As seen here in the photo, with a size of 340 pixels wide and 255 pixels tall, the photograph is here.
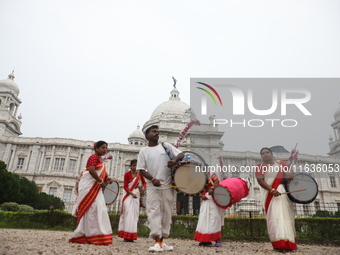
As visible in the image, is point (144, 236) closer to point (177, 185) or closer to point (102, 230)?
point (102, 230)

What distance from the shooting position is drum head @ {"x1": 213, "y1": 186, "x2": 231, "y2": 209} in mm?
5669

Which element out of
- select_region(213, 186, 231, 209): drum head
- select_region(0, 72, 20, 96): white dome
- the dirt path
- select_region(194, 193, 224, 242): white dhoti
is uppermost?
select_region(0, 72, 20, 96): white dome

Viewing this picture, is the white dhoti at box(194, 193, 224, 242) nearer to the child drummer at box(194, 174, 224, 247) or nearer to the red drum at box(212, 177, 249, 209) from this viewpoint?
the child drummer at box(194, 174, 224, 247)

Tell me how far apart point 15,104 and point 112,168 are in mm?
18549

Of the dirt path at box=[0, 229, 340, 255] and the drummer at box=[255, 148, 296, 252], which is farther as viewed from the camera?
the drummer at box=[255, 148, 296, 252]

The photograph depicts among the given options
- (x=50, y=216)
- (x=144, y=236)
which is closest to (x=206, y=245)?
(x=144, y=236)

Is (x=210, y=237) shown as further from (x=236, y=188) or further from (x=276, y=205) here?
(x=276, y=205)

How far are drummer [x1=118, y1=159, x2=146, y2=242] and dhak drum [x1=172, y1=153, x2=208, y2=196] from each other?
6.20 feet

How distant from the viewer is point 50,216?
1014 cm

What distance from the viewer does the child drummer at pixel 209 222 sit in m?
5.64

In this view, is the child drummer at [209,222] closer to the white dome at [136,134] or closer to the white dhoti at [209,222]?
the white dhoti at [209,222]

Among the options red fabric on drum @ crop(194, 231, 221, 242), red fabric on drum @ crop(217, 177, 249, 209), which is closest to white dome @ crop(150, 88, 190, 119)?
red fabric on drum @ crop(217, 177, 249, 209)

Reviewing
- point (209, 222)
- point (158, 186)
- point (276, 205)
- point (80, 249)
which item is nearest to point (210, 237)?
point (209, 222)

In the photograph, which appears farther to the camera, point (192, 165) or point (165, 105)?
point (165, 105)
